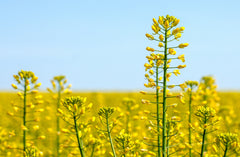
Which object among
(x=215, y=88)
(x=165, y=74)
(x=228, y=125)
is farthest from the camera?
(x=228, y=125)

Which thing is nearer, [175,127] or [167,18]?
[167,18]

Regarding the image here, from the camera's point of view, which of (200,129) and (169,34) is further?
(200,129)

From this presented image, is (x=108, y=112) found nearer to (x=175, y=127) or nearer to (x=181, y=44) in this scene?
(x=175, y=127)

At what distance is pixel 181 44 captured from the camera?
13.3 feet

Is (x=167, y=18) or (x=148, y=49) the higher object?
(x=167, y=18)

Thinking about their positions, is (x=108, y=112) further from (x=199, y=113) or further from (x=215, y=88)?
(x=215, y=88)

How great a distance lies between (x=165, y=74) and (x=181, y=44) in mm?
540

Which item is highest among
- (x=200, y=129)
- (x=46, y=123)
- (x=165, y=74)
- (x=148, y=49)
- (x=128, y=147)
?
(x=148, y=49)

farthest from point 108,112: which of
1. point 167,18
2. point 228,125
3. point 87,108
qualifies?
point 228,125

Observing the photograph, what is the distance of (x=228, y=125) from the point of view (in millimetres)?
10484

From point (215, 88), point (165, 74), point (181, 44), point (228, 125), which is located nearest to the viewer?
point (165, 74)

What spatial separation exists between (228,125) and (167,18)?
749 cm

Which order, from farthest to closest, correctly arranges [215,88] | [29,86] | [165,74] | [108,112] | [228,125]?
[228,125] → [215,88] → [29,86] → [108,112] → [165,74]

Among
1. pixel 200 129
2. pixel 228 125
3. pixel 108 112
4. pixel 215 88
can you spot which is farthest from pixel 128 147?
pixel 228 125
